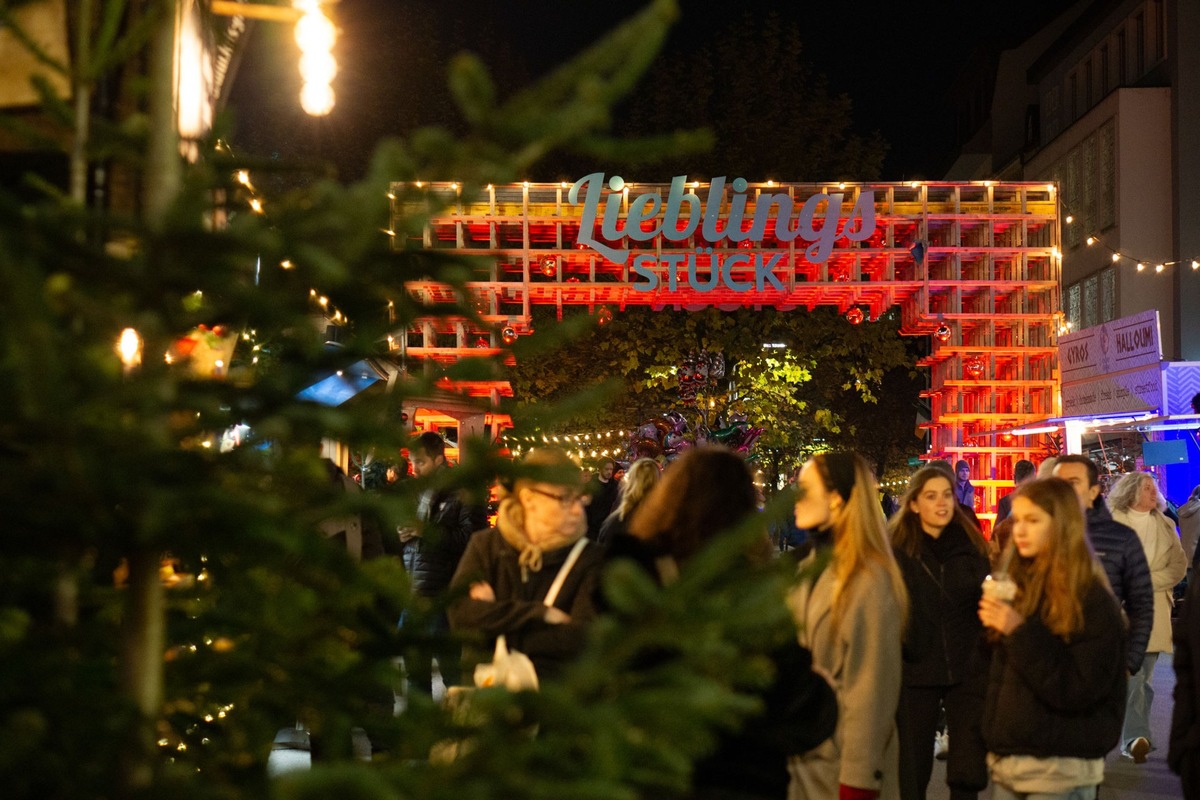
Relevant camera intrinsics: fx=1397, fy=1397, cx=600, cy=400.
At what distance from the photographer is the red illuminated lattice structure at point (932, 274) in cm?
2056

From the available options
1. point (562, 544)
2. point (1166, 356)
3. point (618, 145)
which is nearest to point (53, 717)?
point (618, 145)

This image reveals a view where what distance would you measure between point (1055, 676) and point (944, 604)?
2.11 meters

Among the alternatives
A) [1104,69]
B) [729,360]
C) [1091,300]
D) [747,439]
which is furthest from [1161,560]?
[1104,69]

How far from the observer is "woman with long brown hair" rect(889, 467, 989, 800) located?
21.8 feet

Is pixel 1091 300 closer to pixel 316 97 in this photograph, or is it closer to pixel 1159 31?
pixel 1159 31

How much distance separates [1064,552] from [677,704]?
4035mm

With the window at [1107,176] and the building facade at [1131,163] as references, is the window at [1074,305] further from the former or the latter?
the window at [1107,176]

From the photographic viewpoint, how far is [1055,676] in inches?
196

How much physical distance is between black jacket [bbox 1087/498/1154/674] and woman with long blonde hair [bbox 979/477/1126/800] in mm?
2986

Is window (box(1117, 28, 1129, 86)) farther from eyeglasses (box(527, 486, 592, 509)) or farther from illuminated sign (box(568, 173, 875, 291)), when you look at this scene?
eyeglasses (box(527, 486, 592, 509))

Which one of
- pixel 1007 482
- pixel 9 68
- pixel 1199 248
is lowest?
pixel 1007 482

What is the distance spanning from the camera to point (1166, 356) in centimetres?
3228

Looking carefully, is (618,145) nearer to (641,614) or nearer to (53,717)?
(641,614)

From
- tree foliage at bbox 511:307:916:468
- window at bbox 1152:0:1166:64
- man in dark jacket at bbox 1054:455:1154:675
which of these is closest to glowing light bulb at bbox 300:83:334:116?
man in dark jacket at bbox 1054:455:1154:675
